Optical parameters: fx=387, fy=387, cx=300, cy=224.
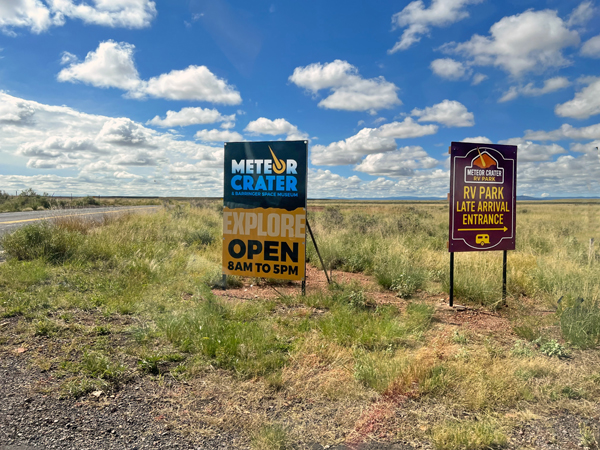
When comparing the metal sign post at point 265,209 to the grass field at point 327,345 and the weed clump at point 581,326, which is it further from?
the weed clump at point 581,326

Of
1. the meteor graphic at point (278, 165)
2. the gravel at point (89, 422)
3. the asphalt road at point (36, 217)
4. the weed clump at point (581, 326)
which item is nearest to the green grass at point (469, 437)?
the gravel at point (89, 422)

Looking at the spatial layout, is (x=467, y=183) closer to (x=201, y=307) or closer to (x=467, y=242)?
(x=467, y=242)

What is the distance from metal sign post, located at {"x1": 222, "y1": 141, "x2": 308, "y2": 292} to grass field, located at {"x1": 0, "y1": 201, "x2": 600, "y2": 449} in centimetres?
62

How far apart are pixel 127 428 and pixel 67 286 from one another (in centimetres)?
487

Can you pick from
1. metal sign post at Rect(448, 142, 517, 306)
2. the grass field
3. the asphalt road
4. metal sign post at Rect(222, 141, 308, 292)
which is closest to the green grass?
the grass field

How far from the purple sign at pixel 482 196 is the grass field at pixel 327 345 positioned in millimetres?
980

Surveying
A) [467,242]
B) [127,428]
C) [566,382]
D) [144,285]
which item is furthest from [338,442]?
[144,285]

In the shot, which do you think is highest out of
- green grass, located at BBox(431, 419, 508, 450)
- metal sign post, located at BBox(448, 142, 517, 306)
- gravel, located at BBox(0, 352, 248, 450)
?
metal sign post, located at BBox(448, 142, 517, 306)

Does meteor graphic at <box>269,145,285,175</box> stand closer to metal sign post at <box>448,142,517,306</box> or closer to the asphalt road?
metal sign post at <box>448,142,517,306</box>

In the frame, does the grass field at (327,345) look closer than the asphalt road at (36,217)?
Yes

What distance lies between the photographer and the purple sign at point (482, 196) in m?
6.62

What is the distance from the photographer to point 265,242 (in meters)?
7.33

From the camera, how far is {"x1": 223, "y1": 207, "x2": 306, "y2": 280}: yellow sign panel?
7094 mm

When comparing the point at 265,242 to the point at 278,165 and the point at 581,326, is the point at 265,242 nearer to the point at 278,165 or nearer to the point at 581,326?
the point at 278,165
